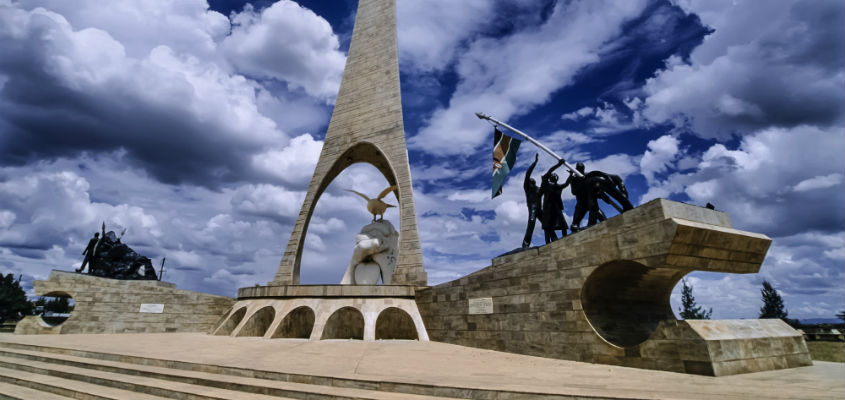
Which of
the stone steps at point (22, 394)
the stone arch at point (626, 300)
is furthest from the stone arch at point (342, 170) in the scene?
the stone steps at point (22, 394)

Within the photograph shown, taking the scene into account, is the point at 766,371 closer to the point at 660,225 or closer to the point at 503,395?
the point at 660,225

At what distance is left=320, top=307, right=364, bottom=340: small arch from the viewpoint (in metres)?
12.5

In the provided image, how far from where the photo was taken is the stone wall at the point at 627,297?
6.44 metres

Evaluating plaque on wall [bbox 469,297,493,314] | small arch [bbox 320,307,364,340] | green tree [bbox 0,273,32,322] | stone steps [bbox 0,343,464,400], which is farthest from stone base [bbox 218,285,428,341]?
green tree [bbox 0,273,32,322]

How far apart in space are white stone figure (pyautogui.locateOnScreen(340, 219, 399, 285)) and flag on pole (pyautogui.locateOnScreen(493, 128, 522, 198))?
6.18 metres

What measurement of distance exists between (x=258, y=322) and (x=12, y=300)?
99.1 ft

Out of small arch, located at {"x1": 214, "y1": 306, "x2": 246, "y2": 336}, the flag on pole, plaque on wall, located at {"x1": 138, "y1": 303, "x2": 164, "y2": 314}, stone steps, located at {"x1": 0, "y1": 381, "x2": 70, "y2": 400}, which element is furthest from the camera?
plaque on wall, located at {"x1": 138, "y1": 303, "x2": 164, "y2": 314}

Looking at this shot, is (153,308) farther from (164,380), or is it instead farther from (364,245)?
(164,380)

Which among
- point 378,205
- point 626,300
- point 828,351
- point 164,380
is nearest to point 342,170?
point 378,205

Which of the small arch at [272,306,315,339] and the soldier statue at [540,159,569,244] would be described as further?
the small arch at [272,306,315,339]

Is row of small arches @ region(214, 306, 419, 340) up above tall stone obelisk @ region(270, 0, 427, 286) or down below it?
below

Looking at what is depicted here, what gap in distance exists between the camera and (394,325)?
506 inches

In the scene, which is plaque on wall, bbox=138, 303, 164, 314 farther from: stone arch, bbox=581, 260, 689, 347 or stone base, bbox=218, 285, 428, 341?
stone arch, bbox=581, 260, 689, 347

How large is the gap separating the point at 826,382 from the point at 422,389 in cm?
515
